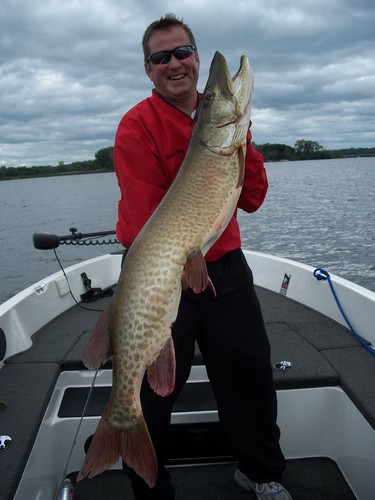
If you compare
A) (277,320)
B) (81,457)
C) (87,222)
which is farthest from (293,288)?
(87,222)

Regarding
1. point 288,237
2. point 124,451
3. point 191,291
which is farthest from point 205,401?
point 288,237

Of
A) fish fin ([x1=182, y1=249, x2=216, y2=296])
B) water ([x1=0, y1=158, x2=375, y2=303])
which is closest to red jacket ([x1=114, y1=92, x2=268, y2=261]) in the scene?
fish fin ([x1=182, y1=249, x2=216, y2=296])

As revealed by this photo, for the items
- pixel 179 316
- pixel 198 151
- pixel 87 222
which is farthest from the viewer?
pixel 87 222

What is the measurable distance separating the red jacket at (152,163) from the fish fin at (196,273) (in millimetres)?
397

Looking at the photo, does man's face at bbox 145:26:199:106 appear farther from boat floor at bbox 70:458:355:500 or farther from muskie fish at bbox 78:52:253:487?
boat floor at bbox 70:458:355:500

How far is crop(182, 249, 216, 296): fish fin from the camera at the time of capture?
88.6 inches

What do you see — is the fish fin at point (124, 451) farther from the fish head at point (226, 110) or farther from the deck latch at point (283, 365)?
the deck latch at point (283, 365)

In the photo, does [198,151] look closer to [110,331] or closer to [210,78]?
[210,78]

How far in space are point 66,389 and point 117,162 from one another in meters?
2.02

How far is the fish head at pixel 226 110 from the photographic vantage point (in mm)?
2420

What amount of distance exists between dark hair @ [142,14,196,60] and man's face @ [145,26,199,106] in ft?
0.09

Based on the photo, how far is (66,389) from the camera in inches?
147

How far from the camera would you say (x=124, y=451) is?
221 centimetres

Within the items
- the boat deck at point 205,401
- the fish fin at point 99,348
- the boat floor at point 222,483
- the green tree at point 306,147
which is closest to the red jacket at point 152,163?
the fish fin at point 99,348
